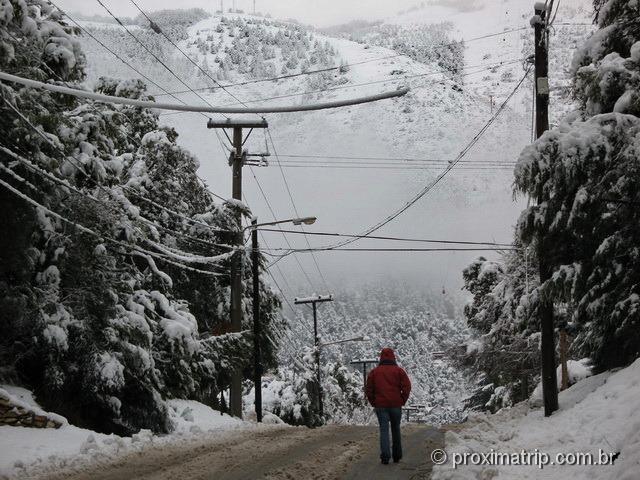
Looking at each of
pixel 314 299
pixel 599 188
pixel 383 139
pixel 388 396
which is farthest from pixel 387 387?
pixel 383 139

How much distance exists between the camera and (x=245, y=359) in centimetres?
2308

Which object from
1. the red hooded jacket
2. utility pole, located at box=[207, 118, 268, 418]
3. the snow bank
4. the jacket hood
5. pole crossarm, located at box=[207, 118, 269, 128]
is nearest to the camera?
the red hooded jacket

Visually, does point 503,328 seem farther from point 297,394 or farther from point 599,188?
point 599,188

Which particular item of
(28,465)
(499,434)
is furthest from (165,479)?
(499,434)

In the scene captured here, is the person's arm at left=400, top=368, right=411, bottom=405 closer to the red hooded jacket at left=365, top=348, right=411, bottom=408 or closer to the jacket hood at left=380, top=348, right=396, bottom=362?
the red hooded jacket at left=365, top=348, right=411, bottom=408

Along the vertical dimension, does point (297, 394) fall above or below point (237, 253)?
below

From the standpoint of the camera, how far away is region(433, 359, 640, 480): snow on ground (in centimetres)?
685

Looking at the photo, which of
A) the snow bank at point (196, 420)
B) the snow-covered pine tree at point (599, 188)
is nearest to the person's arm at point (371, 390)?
the snow-covered pine tree at point (599, 188)

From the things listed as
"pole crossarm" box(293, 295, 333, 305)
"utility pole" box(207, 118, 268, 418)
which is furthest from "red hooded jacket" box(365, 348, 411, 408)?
"pole crossarm" box(293, 295, 333, 305)

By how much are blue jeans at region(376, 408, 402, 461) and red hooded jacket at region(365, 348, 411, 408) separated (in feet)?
0.34

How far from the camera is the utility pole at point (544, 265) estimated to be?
43.4ft

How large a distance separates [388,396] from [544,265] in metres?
4.75

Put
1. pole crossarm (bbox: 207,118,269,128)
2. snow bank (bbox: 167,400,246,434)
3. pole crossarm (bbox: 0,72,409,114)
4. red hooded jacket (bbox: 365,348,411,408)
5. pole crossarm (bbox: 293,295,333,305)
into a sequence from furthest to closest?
pole crossarm (bbox: 293,295,333,305) < pole crossarm (bbox: 207,118,269,128) < snow bank (bbox: 167,400,246,434) < red hooded jacket (bbox: 365,348,411,408) < pole crossarm (bbox: 0,72,409,114)

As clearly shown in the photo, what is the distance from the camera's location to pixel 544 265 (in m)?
13.2
